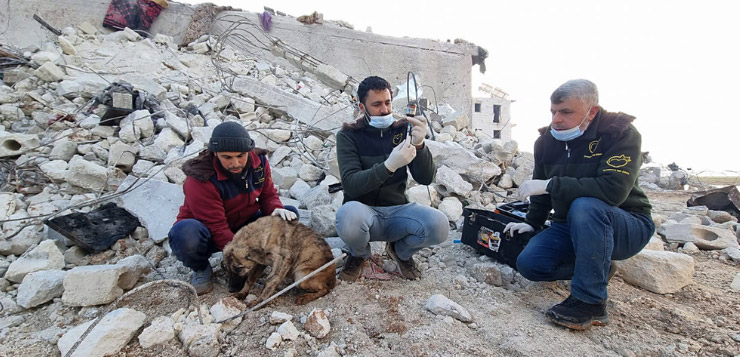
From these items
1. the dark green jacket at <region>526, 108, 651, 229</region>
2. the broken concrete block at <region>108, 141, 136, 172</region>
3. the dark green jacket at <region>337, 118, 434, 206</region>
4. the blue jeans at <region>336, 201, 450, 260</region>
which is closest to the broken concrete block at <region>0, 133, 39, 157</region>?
the broken concrete block at <region>108, 141, 136, 172</region>

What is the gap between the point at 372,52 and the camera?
1112 cm

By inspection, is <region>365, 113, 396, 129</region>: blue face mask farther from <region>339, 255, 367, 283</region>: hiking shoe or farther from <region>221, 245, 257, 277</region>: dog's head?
<region>221, 245, 257, 277</region>: dog's head

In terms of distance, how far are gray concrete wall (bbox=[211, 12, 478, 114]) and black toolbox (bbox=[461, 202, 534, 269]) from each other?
7.88m

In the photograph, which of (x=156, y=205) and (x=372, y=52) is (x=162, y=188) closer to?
(x=156, y=205)

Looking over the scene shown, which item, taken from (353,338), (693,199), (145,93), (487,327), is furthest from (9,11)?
(693,199)

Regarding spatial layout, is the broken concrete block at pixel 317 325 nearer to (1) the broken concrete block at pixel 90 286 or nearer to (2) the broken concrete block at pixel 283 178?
(1) the broken concrete block at pixel 90 286

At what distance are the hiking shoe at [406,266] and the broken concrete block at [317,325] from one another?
92 cm

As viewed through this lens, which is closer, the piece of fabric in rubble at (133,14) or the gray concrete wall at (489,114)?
the piece of fabric in rubble at (133,14)

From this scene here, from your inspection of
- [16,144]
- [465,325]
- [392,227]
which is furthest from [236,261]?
[16,144]

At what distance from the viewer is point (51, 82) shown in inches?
223

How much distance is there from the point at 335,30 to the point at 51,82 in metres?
7.31

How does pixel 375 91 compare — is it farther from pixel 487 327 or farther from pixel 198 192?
pixel 487 327

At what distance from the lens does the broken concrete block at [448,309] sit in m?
2.12

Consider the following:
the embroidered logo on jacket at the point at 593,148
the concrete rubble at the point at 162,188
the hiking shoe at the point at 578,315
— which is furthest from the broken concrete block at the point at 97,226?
the embroidered logo on jacket at the point at 593,148
